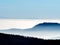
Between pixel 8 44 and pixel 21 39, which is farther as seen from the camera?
pixel 21 39

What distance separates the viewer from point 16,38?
5391 millimetres

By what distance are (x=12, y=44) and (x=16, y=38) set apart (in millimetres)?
539

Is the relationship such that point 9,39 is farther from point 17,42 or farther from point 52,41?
point 52,41

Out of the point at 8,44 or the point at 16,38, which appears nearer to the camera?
the point at 8,44

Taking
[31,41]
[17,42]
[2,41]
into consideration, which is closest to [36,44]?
[31,41]

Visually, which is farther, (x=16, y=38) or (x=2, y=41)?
(x=16, y=38)

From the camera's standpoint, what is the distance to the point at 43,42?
498 centimetres

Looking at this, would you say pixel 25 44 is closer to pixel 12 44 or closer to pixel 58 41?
pixel 12 44

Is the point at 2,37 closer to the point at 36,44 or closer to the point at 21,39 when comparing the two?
the point at 21,39

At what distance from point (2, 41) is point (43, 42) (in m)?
1.10

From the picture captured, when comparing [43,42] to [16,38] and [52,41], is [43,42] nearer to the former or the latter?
[52,41]

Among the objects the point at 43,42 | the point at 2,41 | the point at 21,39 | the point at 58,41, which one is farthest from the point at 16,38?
the point at 58,41

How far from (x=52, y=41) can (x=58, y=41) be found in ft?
0.53

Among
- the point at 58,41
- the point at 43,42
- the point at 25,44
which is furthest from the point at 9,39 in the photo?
the point at 58,41
